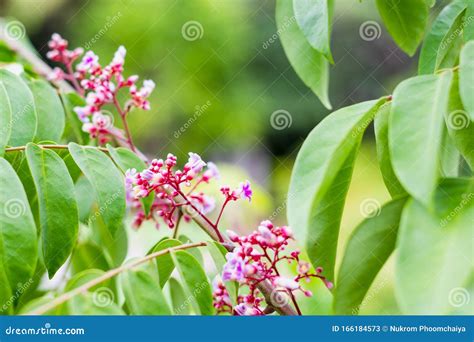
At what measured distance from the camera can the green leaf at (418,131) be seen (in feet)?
1.31

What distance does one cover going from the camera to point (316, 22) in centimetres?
60

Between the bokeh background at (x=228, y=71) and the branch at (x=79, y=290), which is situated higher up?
the branch at (x=79, y=290)

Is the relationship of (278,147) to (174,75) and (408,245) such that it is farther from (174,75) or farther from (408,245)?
(408,245)

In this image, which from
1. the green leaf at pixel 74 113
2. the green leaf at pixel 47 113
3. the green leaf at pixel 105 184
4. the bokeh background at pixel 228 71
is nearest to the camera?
the green leaf at pixel 105 184

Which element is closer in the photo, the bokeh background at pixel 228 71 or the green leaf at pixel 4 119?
the green leaf at pixel 4 119

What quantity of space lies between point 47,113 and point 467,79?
54 centimetres

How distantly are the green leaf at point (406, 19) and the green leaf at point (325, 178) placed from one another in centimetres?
22

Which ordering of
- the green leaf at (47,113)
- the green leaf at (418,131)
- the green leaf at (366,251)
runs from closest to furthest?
1. the green leaf at (418,131)
2. the green leaf at (366,251)
3. the green leaf at (47,113)

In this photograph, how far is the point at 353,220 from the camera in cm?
502

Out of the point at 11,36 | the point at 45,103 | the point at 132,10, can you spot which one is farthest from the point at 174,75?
the point at 45,103

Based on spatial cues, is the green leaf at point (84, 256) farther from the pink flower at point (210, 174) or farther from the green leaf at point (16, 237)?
the green leaf at point (16, 237)

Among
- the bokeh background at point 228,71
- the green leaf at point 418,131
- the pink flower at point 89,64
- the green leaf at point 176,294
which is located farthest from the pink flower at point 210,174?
the bokeh background at point 228,71

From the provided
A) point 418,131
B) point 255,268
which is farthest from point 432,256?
point 255,268

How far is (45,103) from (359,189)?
4.83 m
